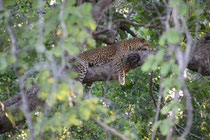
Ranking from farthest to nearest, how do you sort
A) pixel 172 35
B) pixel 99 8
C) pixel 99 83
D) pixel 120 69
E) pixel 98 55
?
1. pixel 99 83
2. pixel 98 55
3. pixel 120 69
4. pixel 99 8
5. pixel 172 35

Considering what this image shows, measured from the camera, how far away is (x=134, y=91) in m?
6.55

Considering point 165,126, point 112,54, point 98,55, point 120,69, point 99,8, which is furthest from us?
point 112,54

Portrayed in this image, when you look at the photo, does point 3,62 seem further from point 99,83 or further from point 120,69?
point 99,83

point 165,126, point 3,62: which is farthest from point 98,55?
point 3,62

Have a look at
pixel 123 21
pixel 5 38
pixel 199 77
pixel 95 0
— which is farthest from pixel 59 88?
pixel 199 77

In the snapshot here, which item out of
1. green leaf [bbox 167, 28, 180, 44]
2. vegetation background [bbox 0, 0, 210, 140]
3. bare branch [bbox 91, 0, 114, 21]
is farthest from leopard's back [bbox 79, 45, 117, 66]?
green leaf [bbox 167, 28, 180, 44]

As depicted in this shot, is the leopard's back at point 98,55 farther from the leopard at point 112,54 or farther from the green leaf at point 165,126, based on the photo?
the green leaf at point 165,126

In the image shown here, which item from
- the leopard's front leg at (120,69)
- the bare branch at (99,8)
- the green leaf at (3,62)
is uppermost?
the bare branch at (99,8)

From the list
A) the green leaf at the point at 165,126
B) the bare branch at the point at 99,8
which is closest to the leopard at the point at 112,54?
the bare branch at the point at 99,8

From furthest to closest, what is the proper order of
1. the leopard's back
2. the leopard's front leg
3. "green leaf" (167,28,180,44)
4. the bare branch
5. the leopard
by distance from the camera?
1. the leopard's back
2. the leopard
3. the leopard's front leg
4. the bare branch
5. "green leaf" (167,28,180,44)

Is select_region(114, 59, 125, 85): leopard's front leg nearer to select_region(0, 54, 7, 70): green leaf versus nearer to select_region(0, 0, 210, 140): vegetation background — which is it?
select_region(0, 0, 210, 140): vegetation background

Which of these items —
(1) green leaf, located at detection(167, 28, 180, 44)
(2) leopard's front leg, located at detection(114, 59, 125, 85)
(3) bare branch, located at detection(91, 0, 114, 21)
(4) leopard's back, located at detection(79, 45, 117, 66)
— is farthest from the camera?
(4) leopard's back, located at detection(79, 45, 117, 66)

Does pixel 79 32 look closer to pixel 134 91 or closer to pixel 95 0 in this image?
pixel 95 0

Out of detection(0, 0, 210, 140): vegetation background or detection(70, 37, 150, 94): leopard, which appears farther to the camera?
detection(70, 37, 150, 94): leopard
